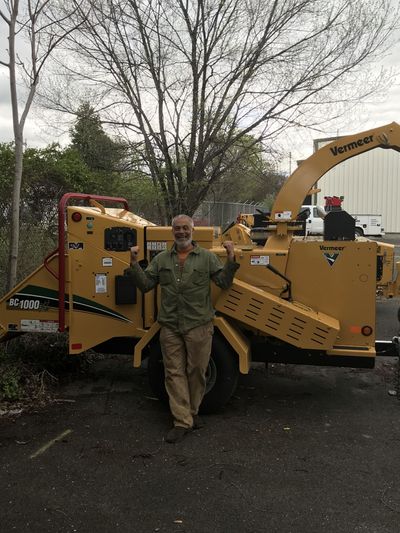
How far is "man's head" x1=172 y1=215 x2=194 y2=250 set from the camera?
4.26 m

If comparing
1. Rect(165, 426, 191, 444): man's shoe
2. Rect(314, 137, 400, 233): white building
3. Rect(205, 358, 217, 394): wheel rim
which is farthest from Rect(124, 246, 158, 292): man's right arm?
Rect(314, 137, 400, 233): white building

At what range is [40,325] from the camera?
16.3 feet

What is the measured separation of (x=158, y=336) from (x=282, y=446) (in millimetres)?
1449

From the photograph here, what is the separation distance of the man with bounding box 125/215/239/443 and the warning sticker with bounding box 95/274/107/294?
58 cm

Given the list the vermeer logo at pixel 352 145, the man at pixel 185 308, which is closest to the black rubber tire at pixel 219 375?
the man at pixel 185 308

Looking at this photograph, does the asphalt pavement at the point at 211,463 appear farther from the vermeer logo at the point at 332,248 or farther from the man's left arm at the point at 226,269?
the vermeer logo at the point at 332,248

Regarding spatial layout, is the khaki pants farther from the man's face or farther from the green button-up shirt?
the man's face

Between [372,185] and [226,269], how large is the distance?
33815mm

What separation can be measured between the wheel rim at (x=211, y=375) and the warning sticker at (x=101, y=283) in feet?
3.94

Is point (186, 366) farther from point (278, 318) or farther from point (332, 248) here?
point (332, 248)

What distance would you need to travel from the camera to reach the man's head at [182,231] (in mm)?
4258

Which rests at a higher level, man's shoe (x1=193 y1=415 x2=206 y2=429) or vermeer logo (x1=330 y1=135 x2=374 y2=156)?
vermeer logo (x1=330 y1=135 x2=374 y2=156)

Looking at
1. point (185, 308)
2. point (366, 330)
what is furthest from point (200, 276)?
point (366, 330)

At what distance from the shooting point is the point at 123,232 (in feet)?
15.5
